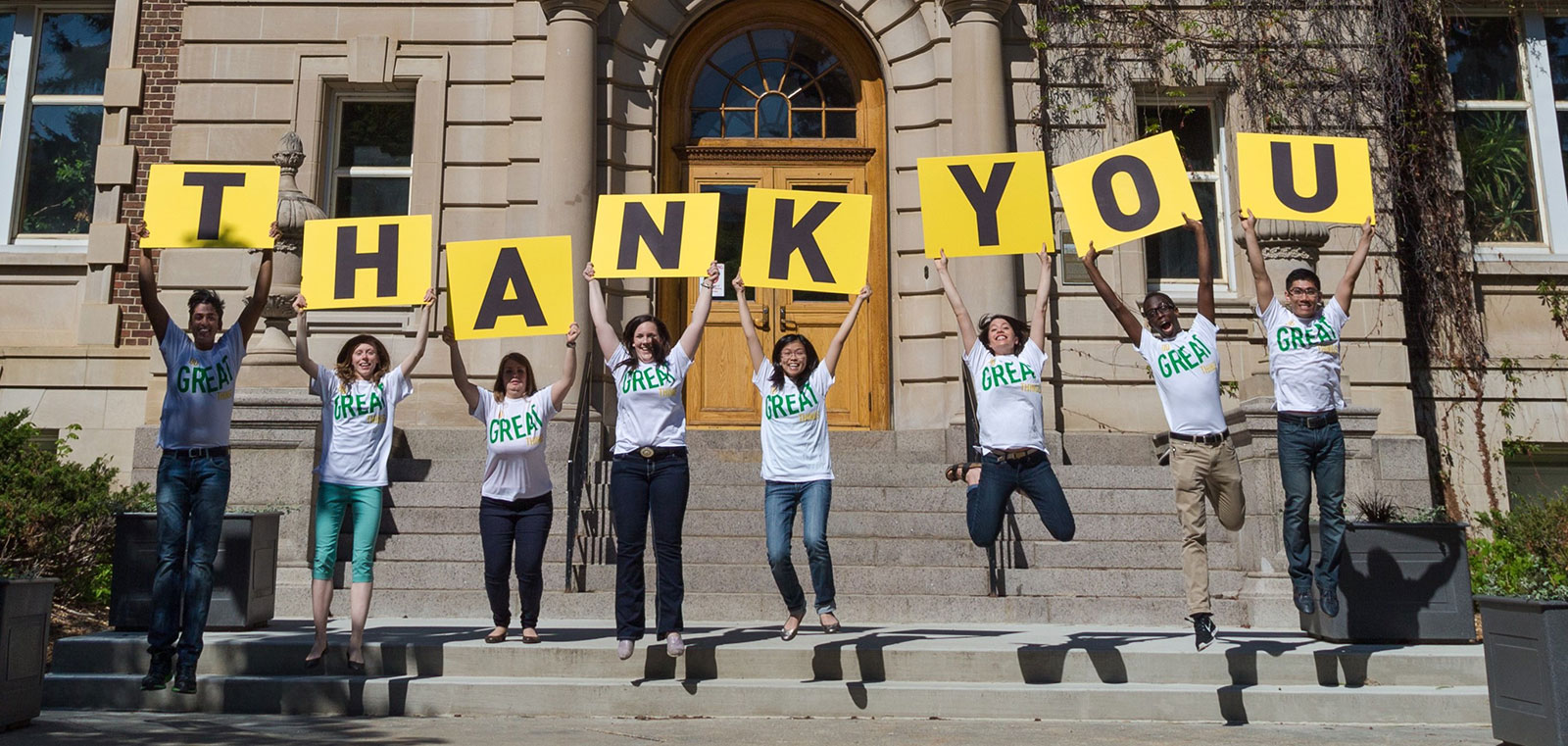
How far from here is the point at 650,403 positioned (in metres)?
6.72

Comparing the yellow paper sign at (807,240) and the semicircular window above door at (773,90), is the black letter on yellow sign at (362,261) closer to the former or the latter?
the yellow paper sign at (807,240)

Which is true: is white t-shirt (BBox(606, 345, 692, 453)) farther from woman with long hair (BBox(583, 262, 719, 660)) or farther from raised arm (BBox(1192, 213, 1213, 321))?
raised arm (BBox(1192, 213, 1213, 321))

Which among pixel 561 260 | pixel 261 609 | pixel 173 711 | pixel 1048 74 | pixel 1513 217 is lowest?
pixel 173 711

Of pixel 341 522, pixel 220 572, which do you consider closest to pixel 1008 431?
pixel 341 522

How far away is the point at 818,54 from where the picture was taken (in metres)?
13.2

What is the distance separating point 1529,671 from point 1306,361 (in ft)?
7.16

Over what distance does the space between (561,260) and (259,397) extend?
3468 mm

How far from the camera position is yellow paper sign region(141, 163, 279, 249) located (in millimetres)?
7098

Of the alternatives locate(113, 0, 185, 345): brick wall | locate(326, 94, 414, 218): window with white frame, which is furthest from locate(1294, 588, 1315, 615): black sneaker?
locate(113, 0, 185, 345): brick wall

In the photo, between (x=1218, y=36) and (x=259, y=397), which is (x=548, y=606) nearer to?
(x=259, y=397)

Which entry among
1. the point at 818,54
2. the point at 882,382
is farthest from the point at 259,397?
the point at 818,54

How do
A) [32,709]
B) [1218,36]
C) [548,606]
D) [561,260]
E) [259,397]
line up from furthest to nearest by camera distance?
1. [1218,36]
2. [259,397]
3. [548,606]
4. [561,260]
5. [32,709]

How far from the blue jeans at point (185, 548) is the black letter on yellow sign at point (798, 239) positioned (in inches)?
137

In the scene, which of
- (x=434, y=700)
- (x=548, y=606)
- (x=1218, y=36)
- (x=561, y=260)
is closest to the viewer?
(x=434, y=700)
